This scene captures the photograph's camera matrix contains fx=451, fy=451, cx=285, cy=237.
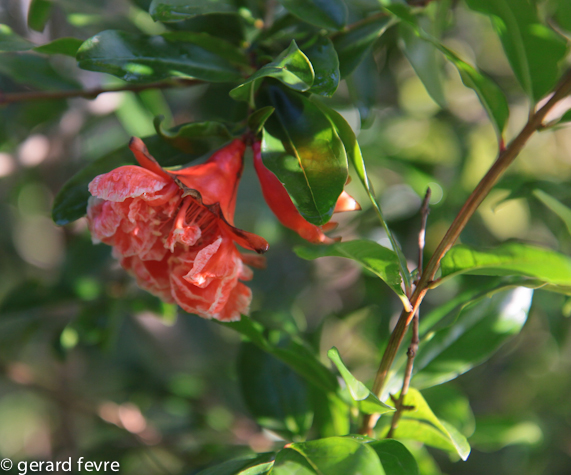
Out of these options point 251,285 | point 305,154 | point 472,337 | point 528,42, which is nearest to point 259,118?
point 305,154

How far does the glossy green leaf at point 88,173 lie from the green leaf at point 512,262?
0.36m

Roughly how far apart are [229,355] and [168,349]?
19 cm

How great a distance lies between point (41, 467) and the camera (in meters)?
1.04

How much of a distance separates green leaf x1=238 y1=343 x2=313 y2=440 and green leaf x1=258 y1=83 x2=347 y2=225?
38 centimetres

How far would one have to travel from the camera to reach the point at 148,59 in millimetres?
528

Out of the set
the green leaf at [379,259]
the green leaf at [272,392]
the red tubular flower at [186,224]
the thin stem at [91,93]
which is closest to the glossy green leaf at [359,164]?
the green leaf at [379,259]

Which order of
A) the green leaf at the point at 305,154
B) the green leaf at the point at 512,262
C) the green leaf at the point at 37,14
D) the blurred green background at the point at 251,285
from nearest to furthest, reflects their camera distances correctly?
1. the green leaf at the point at 512,262
2. the green leaf at the point at 305,154
3. the green leaf at the point at 37,14
4. the blurred green background at the point at 251,285

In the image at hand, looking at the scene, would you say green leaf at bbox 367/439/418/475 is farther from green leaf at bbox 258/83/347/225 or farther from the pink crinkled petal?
the pink crinkled petal

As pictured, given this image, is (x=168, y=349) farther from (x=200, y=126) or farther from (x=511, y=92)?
(x=511, y=92)

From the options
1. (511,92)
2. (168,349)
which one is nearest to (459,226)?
(511,92)

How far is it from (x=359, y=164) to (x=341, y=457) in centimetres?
30

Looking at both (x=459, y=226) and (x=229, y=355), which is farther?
(x=229, y=355)

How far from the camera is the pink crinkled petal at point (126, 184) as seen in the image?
0.47 m

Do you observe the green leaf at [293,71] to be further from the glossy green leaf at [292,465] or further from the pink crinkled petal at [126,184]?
the glossy green leaf at [292,465]
